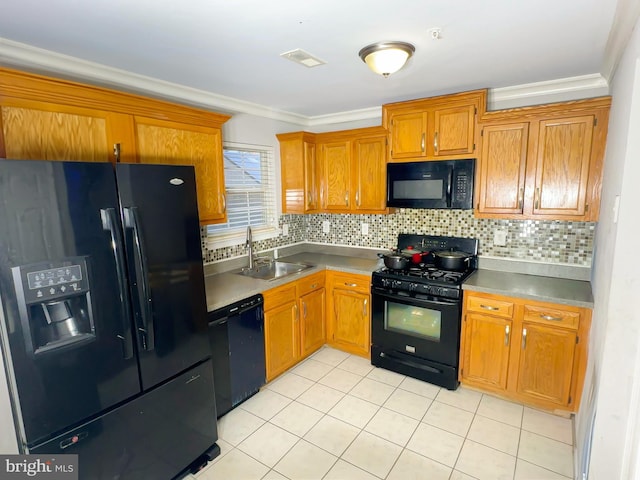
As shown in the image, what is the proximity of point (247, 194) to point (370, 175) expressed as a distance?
1.23m

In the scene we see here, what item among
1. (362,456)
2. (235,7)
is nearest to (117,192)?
(235,7)

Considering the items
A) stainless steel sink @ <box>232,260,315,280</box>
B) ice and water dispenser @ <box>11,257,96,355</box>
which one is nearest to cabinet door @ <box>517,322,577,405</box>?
stainless steel sink @ <box>232,260,315,280</box>

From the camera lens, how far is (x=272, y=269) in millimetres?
3428

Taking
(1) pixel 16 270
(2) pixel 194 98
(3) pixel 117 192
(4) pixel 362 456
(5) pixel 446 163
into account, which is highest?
(2) pixel 194 98

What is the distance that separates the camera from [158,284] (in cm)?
181

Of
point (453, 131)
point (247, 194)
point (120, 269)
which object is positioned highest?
point (453, 131)

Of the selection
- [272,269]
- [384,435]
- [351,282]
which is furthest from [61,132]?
[384,435]

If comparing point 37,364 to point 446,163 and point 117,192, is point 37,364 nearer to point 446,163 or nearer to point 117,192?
point 117,192

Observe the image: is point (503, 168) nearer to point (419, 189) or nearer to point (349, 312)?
point (419, 189)

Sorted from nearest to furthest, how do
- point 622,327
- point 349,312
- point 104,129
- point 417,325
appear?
point 622,327 → point 104,129 → point 417,325 → point 349,312

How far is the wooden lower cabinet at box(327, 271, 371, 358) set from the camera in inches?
126

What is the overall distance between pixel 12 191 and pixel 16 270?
1.02ft

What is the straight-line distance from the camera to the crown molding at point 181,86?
73.8 inches

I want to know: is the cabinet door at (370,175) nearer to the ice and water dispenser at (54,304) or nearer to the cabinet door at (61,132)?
A: the cabinet door at (61,132)
